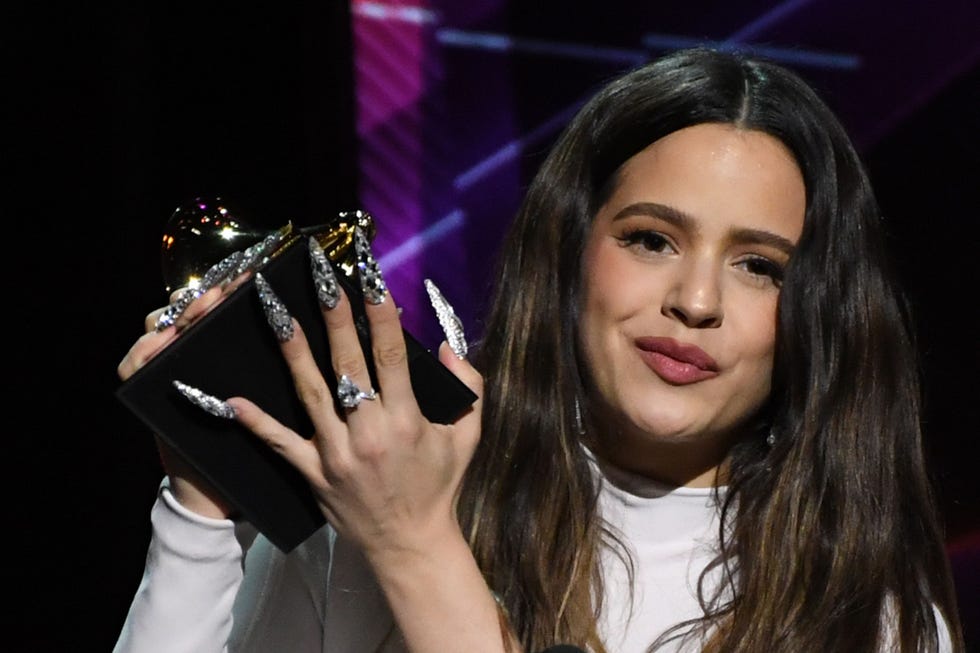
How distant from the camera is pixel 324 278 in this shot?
1032 millimetres

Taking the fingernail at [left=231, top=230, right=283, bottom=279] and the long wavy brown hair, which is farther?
the long wavy brown hair

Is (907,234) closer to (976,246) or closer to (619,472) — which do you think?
(976,246)

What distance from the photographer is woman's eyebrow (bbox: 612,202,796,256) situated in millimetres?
1286

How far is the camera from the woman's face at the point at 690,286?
4.18 feet

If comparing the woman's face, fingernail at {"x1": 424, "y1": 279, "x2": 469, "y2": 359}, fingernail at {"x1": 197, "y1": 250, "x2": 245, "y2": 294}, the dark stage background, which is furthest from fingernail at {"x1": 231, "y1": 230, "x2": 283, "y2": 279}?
the dark stage background

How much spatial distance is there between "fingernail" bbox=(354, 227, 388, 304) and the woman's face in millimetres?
318

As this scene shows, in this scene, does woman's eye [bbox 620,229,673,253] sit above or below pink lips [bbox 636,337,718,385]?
above

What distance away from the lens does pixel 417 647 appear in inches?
43.8

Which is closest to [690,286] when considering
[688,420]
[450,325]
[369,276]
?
[688,420]

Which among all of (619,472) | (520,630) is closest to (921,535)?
(619,472)

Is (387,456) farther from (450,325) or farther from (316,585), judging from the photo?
(316,585)

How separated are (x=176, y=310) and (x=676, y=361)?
433 millimetres

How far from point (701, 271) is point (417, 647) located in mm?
407

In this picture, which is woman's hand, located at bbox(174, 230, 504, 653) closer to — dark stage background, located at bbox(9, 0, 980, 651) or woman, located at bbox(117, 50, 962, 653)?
woman, located at bbox(117, 50, 962, 653)
